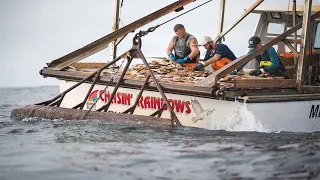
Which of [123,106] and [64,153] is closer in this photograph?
[64,153]

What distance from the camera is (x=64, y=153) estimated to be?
10.3 m

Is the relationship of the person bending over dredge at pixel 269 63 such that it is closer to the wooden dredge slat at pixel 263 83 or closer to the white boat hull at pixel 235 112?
the wooden dredge slat at pixel 263 83

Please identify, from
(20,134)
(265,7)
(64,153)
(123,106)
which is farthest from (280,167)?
(265,7)

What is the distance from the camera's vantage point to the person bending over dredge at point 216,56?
15752 millimetres

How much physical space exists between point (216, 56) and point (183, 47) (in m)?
1.10

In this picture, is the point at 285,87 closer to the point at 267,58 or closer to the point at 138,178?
the point at 267,58

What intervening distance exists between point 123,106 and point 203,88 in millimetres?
2826

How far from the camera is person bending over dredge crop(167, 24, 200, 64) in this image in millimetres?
16438

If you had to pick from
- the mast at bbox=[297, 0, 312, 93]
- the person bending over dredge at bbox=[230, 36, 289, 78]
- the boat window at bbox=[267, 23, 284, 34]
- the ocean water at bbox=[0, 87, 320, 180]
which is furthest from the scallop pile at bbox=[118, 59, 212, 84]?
the boat window at bbox=[267, 23, 284, 34]

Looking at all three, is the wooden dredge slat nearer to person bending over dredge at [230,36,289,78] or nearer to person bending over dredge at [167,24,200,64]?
person bending over dredge at [230,36,289,78]

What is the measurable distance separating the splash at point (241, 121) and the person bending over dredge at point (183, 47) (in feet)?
11.6

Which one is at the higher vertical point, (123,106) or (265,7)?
(265,7)

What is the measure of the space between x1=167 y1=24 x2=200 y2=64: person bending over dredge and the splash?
3.55 metres

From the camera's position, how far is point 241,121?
12.8m
